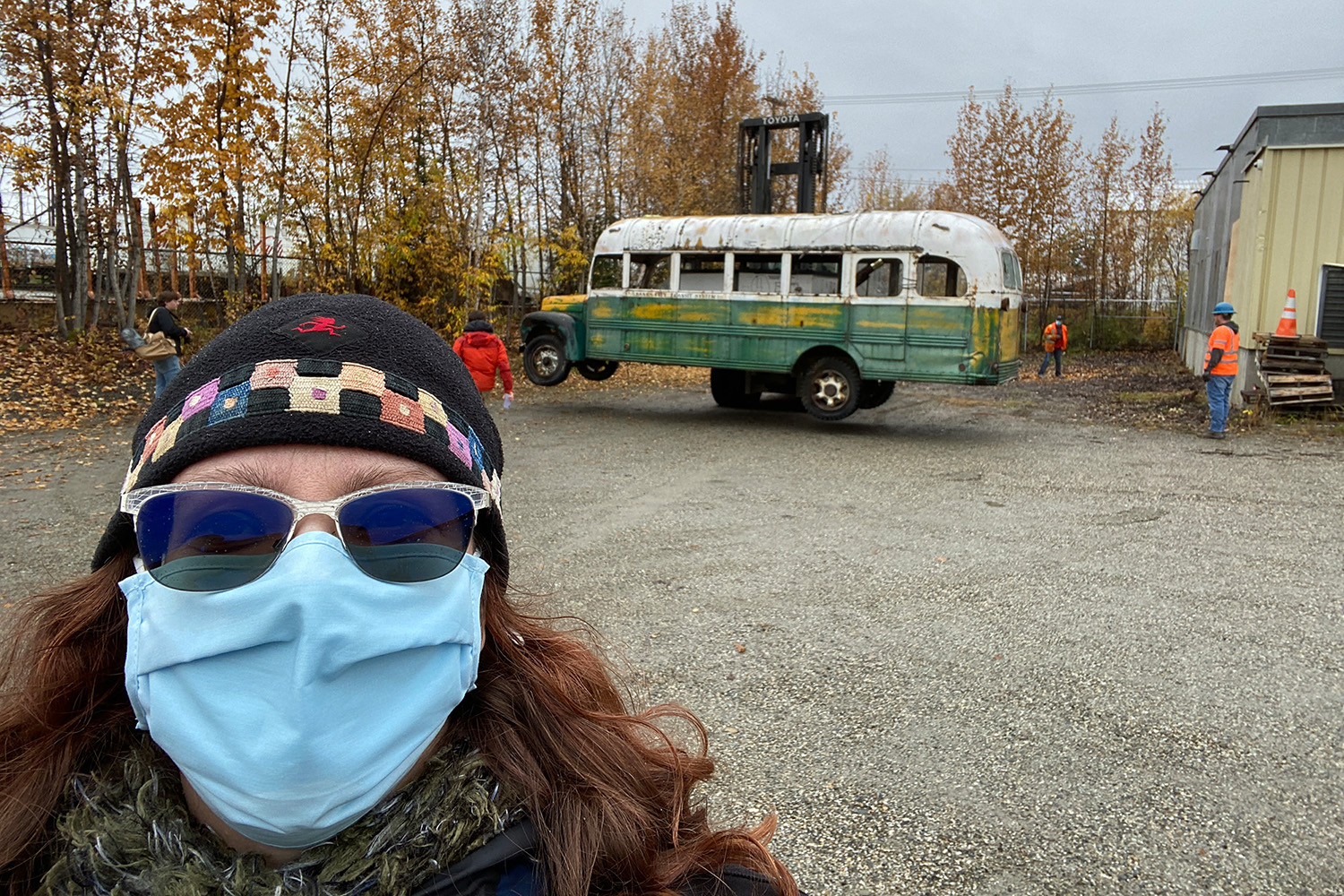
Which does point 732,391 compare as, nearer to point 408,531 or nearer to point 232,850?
point 408,531

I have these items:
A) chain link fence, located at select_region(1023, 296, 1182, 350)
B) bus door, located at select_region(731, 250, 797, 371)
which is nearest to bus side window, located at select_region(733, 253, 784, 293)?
bus door, located at select_region(731, 250, 797, 371)

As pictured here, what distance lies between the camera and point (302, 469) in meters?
1.21

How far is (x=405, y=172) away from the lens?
1619 centimetres

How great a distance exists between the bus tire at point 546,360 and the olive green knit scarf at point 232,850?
14.1 metres

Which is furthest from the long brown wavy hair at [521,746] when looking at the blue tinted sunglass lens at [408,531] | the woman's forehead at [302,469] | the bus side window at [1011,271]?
the bus side window at [1011,271]

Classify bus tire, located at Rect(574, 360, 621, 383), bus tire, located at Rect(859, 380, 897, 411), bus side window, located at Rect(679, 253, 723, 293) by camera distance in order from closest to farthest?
bus side window, located at Rect(679, 253, 723, 293) → bus tire, located at Rect(859, 380, 897, 411) → bus tire, located at Rect(574, 360, 621, 383)

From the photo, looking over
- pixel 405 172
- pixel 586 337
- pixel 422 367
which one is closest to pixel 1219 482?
pixel 586 337

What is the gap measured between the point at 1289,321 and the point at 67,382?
713 inches

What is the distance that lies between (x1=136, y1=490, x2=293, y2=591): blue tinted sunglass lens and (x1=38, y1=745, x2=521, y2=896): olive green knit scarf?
261 mm

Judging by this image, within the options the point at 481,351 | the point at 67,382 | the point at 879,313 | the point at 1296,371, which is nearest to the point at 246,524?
the point at 481,351

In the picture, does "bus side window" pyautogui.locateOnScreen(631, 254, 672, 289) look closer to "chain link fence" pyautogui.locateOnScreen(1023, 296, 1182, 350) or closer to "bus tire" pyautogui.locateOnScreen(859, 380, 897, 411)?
"bus tire" pyautogui.locateOnScreen(859, 380, 897, 411)

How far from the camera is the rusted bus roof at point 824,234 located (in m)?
12.5

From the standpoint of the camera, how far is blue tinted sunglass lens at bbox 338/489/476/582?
1.24m

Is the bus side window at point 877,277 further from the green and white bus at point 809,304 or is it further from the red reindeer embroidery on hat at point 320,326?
the red reindeer embroidery on hat at point 320,326
